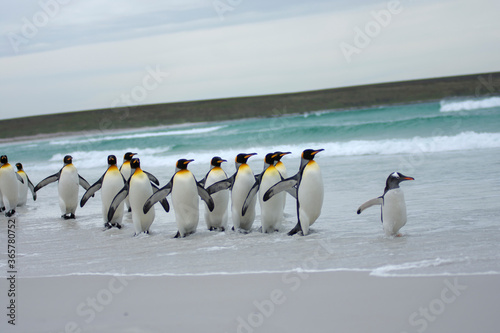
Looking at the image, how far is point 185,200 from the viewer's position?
230 inches

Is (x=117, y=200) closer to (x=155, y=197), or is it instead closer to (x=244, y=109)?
(x=155, y=197)

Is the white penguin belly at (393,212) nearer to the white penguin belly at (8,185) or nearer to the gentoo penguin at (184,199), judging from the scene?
the gentoo penguin at (184,199)

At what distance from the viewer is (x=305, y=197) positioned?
5.57 meters

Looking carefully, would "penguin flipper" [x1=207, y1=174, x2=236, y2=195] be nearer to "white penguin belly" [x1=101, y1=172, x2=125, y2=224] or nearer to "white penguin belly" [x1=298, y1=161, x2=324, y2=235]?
"white penguin belly" [x1=298, y1=161, x2=324, y2=235]

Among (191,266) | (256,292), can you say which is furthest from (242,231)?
(256,292)

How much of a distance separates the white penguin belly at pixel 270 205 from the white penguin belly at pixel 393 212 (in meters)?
1.21

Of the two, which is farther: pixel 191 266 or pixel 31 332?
pixel 191 266

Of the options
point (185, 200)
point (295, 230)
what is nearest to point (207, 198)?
point (185, 200)

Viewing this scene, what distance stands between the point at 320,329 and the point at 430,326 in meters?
0.60

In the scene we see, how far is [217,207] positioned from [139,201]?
2.85ft

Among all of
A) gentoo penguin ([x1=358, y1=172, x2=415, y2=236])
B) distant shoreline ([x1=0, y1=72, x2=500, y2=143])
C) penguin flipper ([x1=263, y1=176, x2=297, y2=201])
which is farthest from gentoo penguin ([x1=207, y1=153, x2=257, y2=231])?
distant shoreline ([x1=0, y1=72, x2=500, y2=143])

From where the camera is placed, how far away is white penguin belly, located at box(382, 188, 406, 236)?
16.5 feet

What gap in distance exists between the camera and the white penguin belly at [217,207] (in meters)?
6.16

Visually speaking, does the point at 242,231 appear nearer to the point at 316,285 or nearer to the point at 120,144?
the point at 316,285
